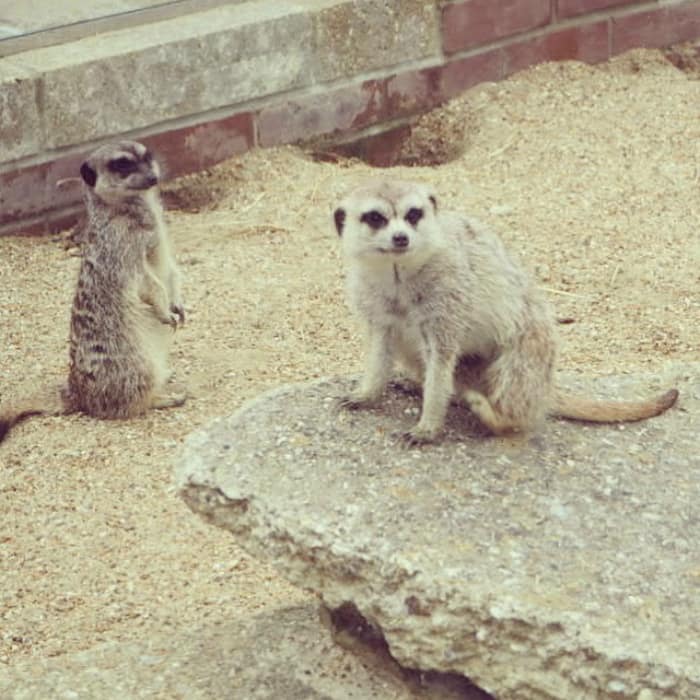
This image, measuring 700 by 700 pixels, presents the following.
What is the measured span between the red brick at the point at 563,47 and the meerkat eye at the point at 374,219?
304 cm

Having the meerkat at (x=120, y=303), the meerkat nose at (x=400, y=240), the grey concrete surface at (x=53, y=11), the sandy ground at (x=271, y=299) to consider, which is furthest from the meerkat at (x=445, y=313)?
the grey concrete surface at (x=53, y=11)

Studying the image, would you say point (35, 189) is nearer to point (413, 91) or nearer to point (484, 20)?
point (413, 91)

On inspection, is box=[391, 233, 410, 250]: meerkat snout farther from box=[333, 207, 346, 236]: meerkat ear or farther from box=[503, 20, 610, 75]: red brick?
box=[503, 20, 610, 75]: red brick

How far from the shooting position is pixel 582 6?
577 centimetres

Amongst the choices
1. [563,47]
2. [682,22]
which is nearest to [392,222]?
[563,47]

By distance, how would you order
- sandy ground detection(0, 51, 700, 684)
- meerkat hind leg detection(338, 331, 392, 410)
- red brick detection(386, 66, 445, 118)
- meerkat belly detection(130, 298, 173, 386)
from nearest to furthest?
1. meerkat hind leg detection(338, 331, 392, 410)
2. sandy ground detection(0, 51, 700, 684)
3. meerkat belly detection(130, 298, 173, 386)
4. red brick detection(386, 66, 445, 118)

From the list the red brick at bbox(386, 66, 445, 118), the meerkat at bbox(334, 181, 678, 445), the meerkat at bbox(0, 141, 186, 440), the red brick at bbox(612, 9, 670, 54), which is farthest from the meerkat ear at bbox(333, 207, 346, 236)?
the red brick at bbox(612, 9, 670, 54)

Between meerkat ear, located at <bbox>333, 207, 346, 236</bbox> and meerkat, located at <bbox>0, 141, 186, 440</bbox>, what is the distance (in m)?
1.04

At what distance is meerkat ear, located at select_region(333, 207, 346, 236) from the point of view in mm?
2887

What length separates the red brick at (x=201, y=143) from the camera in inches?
196

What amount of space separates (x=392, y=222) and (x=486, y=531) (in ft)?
→ 1.84

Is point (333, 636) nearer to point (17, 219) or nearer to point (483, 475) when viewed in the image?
point (483, 475)

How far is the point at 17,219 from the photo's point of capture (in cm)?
477

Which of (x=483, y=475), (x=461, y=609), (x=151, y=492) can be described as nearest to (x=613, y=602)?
(x=461, y=609)
